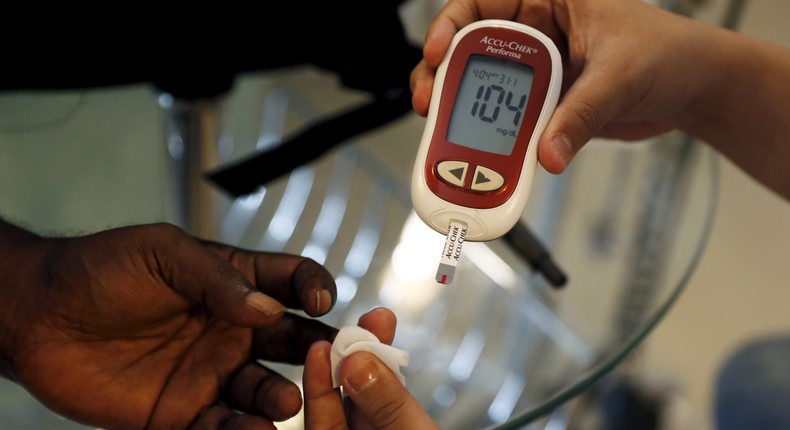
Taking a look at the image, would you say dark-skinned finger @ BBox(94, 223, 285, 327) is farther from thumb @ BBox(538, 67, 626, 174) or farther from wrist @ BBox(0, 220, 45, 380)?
thumb @ BBox(538, 67, 626, 174)

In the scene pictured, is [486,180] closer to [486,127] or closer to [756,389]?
[486,127]

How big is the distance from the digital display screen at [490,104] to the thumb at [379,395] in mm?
165

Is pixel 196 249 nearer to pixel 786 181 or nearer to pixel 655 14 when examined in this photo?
pixel 655 14

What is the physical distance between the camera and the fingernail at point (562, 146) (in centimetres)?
51

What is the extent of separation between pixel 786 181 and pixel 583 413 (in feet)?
2.01

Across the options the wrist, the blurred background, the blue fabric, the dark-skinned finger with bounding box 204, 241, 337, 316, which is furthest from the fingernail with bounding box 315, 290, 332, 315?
the blue fabric

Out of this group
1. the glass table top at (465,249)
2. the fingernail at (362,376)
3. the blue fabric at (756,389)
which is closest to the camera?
the fingernail at (362,376)

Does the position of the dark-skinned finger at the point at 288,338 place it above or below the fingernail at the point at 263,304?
below

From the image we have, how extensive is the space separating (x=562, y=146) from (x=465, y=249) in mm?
247

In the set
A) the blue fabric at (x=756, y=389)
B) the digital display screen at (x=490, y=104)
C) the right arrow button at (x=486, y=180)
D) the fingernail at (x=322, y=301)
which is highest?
the digital display screen at (x=490, y=104)

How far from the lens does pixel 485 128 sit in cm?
53

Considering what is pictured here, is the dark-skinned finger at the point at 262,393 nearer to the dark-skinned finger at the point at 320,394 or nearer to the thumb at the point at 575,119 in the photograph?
the dark-skinned finger at the point at 320,394

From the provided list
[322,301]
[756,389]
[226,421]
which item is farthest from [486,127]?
[756,389]

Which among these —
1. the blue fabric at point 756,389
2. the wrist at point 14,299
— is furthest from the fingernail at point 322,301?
the blue fabric at point 756,389
